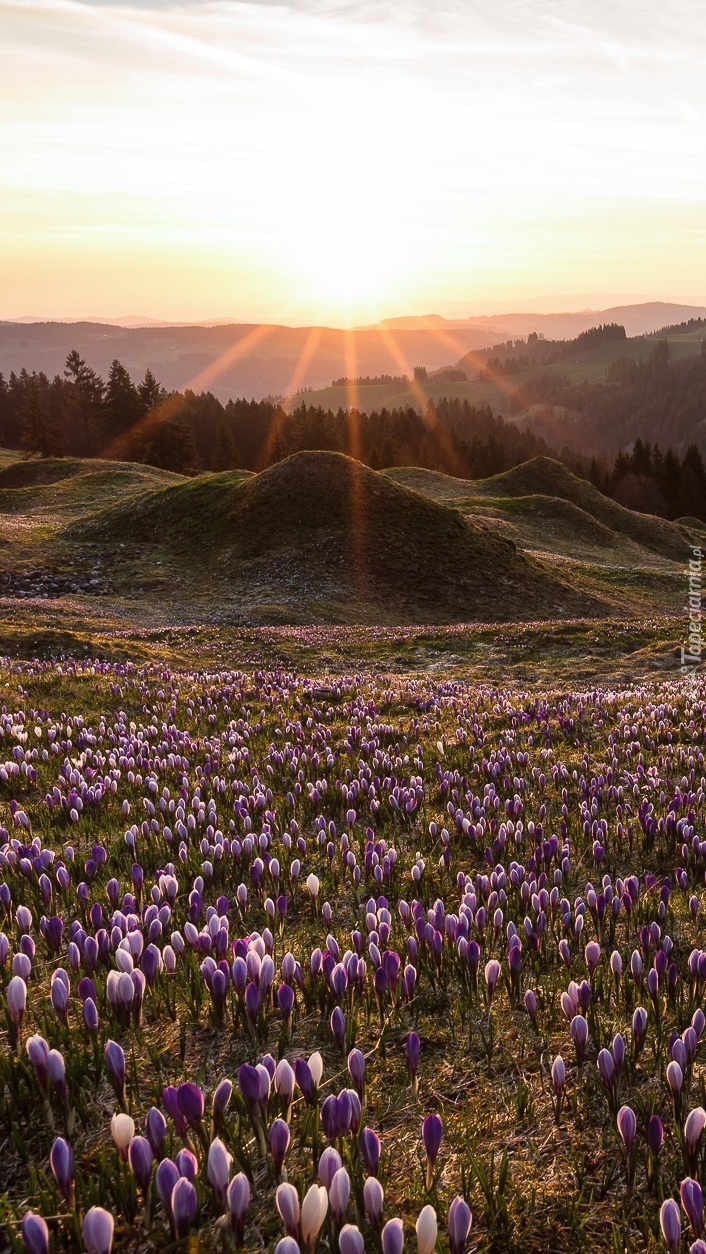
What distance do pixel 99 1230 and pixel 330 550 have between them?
37.4 metres

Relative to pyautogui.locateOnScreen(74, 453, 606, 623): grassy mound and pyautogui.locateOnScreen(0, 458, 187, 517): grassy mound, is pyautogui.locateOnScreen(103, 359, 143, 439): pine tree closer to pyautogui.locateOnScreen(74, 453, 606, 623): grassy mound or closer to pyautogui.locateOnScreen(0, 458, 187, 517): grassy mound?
pyautogui.locateOnScreen(0, 458, 187, 517): grassy mound

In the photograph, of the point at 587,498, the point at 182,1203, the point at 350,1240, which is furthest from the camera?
the point at 587,498

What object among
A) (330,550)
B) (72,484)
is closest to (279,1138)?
(330,550)

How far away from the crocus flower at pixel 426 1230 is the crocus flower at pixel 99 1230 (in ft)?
2.59

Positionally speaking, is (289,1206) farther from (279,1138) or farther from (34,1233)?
(34,1233)

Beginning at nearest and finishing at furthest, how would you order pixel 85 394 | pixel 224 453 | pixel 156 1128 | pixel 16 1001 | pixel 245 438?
pixel 156 1128 < pixel 16 1001 < pixel 224 453 < pixel 85 394 < pixel 245 438

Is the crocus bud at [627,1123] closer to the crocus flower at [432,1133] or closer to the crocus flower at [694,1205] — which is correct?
the crocus flower at [694,1205]

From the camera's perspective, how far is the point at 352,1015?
3557mm

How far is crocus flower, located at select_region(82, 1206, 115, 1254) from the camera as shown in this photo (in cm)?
198

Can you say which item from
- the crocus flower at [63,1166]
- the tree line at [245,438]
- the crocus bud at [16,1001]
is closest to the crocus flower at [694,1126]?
the crocus flower at [63,1166]

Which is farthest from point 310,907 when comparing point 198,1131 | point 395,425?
point 395,425

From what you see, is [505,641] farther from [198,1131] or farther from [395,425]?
[395,425]

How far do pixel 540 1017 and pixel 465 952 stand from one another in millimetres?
447

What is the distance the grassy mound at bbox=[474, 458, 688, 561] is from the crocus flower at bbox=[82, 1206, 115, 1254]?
71.3 metres
